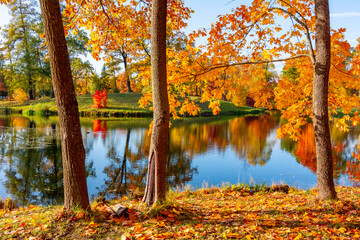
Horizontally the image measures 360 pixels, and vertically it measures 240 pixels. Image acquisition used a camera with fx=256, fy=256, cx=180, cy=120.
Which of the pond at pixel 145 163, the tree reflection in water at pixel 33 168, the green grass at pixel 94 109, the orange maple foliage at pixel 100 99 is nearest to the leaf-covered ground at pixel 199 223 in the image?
the pond at pixel 145 163

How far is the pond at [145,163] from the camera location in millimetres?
8688

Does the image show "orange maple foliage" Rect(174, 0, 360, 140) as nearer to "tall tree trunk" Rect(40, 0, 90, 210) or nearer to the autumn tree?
"tall tree trunk" Rect(40, 0, 90, 210)

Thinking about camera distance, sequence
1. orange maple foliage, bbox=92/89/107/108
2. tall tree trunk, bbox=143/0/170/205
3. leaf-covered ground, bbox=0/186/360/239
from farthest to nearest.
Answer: orange maple foliage, bbox=92/89/107/108 < tall tree trunk, bbox=143/0/170/205 < leaf-covered ground, bbox=0/186/360/239

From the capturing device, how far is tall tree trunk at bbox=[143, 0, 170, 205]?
4172mm

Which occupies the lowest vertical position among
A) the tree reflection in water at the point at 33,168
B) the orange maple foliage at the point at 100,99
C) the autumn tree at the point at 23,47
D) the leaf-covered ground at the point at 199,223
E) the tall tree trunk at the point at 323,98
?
the tree reflection in water at the point at 33,168

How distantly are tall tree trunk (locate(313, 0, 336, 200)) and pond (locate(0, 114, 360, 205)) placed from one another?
9.39 feet

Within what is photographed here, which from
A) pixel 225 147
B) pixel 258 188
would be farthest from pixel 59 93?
pixel 225 147

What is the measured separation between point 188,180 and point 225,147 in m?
6.87

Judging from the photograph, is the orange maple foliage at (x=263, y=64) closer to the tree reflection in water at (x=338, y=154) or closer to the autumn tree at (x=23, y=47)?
the tree reflection in water at (x=338, y=154)

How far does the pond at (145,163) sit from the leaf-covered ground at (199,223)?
244 cm

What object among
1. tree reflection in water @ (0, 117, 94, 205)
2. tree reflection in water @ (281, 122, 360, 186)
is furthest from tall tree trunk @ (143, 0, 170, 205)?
tree reflection in water @ (281, 122, 360, 186)

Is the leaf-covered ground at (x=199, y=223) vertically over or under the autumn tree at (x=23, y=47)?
under

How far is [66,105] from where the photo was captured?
375 cm

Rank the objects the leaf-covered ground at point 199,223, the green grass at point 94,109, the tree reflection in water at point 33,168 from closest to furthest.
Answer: the leaf-covered ground at point 199,223, the tree reflection in water at point 33,168, the green grass at point 94,109
